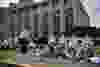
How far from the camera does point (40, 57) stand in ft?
4.21

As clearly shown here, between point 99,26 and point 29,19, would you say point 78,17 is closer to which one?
point 99,26

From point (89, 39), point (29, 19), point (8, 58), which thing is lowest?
point (8, 58)

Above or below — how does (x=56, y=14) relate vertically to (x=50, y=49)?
above

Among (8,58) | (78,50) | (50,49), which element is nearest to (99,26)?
(78,50)

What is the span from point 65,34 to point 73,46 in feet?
0.32

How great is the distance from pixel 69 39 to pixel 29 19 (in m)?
0.30

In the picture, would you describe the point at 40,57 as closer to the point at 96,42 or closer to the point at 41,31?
the point at 41,31

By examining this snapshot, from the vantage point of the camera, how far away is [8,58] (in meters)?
1.29

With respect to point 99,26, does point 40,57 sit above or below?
below

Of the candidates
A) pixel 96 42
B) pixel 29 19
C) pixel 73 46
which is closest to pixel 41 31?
pixel 29 19

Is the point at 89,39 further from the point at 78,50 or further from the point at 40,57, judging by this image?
the point at 40,57

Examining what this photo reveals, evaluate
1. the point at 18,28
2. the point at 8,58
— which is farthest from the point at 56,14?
the point at 8,58

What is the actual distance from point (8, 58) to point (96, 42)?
1.98ft

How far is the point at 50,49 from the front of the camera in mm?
1283
